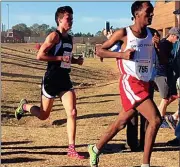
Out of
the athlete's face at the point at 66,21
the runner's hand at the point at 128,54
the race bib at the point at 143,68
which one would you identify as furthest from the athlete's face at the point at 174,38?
the runner's hand at the point at 128,54

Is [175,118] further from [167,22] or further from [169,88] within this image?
[167,22]

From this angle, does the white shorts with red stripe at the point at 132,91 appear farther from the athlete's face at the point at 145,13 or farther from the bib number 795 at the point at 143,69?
the athlete's face at the point at 145,13

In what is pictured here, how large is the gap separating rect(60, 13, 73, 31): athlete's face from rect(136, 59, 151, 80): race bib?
4.22 ft

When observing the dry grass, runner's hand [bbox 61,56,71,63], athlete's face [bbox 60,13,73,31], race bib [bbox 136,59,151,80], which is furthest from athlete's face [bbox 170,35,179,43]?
race bib [bbox 136,59,151,80]

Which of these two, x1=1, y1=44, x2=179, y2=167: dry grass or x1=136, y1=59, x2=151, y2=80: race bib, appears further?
x1=1, y1=44, x2=179, y2=167: dry grass

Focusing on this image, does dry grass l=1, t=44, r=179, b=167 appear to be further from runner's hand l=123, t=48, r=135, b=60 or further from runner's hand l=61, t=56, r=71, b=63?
runner's hand l=123, t=48, r=135, b=60

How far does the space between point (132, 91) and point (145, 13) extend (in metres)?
0.83

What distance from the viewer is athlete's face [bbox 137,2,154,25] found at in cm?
551

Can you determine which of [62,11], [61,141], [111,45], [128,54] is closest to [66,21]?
[62,11]

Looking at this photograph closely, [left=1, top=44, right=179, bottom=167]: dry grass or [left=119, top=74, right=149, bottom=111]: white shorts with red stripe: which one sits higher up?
[left=119, top=74, right=149, bottom=111]: white shorts with red stripe

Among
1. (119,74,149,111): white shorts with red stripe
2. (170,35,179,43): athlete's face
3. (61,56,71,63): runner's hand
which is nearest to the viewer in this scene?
(119,74,149,111): white shorts with red stripe

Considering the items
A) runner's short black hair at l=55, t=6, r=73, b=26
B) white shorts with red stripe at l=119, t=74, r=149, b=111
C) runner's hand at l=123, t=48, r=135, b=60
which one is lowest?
white shorts with red stripe at l=119, t=74, r=149, b=111

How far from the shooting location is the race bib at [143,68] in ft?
18.0

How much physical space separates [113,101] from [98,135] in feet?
19.0
